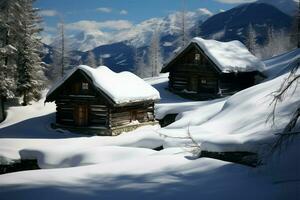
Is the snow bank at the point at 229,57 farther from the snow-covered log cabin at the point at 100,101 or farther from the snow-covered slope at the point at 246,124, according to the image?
the snow-covered slope at the point at 246,124

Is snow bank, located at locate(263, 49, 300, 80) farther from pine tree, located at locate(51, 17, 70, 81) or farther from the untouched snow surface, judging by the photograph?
pine tree, located at locate(51, 17, 70, 81)

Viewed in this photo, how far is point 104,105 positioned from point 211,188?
19.4 m

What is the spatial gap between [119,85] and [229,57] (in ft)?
42.8

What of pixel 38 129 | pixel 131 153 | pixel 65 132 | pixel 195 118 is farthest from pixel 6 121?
pixel 131 153

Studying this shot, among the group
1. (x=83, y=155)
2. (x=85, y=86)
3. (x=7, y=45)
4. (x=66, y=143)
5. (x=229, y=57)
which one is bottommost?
(x=66, y=143)

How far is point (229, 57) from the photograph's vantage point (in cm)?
3841

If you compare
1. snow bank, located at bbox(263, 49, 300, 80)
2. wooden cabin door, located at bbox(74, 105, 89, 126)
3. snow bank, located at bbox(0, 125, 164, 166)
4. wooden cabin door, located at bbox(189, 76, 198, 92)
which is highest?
snow bank, located at bbox(263, 49, 300, 80)

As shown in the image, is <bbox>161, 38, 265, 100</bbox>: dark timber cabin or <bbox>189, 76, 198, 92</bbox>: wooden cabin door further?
<bbox>189, 76, 198, 92</bbox>: wooden cabin door

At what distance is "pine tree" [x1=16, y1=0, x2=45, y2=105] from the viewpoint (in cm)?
3881

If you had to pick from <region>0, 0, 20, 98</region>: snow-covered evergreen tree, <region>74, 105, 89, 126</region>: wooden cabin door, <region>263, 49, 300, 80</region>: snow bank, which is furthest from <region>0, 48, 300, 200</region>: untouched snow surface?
<region>263, 49, 300, 80</region>: snow bank

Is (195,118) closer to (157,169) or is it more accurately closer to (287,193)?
(157,169)

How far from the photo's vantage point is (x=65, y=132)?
3100cm

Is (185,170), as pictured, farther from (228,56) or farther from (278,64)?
(278,64)

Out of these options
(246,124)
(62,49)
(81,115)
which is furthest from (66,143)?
(62,49)
